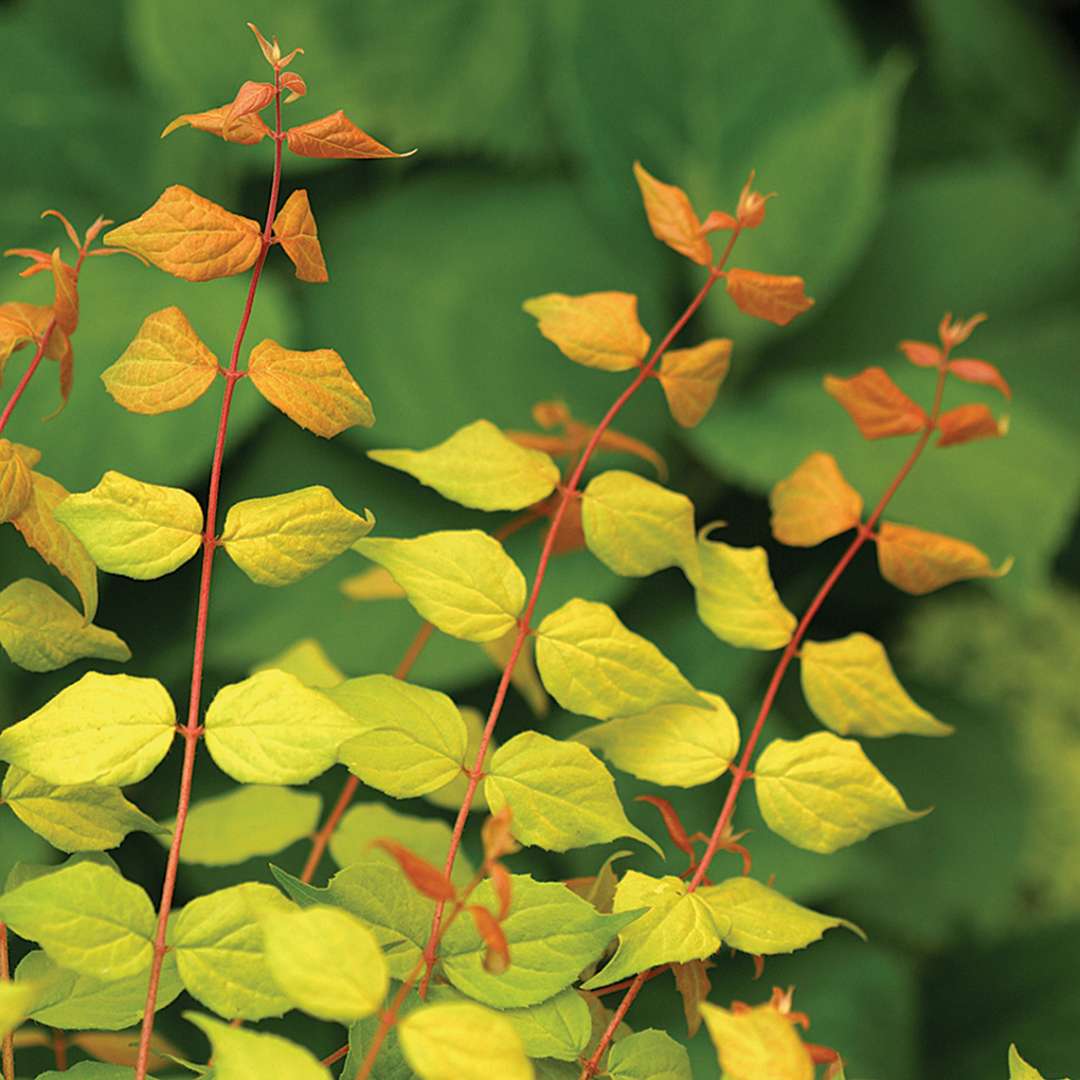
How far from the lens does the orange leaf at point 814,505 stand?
0.49 ft

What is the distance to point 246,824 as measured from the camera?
16 cm

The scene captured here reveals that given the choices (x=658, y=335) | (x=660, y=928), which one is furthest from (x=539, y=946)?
(x=658, y=335)

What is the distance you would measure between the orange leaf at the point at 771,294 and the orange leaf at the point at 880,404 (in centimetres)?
1

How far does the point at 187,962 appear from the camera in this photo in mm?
111

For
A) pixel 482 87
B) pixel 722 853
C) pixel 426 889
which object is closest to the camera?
pixel 426 889

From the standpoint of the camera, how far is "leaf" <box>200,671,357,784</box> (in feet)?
0.36

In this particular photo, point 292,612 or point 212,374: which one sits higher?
point 212,374

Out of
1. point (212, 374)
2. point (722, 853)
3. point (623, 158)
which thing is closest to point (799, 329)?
point (623, 158)

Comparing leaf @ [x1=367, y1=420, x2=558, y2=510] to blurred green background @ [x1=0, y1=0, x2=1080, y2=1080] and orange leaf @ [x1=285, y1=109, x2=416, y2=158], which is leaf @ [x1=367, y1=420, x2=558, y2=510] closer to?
orange leaf @ [x1=285, y1=109, x2=416, y2=158]

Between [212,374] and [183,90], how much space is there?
0.39 metres

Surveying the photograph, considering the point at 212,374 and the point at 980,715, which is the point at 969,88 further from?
the point at 212,374

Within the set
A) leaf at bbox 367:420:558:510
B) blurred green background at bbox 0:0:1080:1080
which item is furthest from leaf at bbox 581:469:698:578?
blurred green background at bbox 0:0:1080:1080

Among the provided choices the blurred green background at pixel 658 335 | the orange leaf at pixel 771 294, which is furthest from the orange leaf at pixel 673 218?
the blurred green background at pixel 658 335

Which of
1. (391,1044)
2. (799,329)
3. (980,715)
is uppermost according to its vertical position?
(391,1044)
